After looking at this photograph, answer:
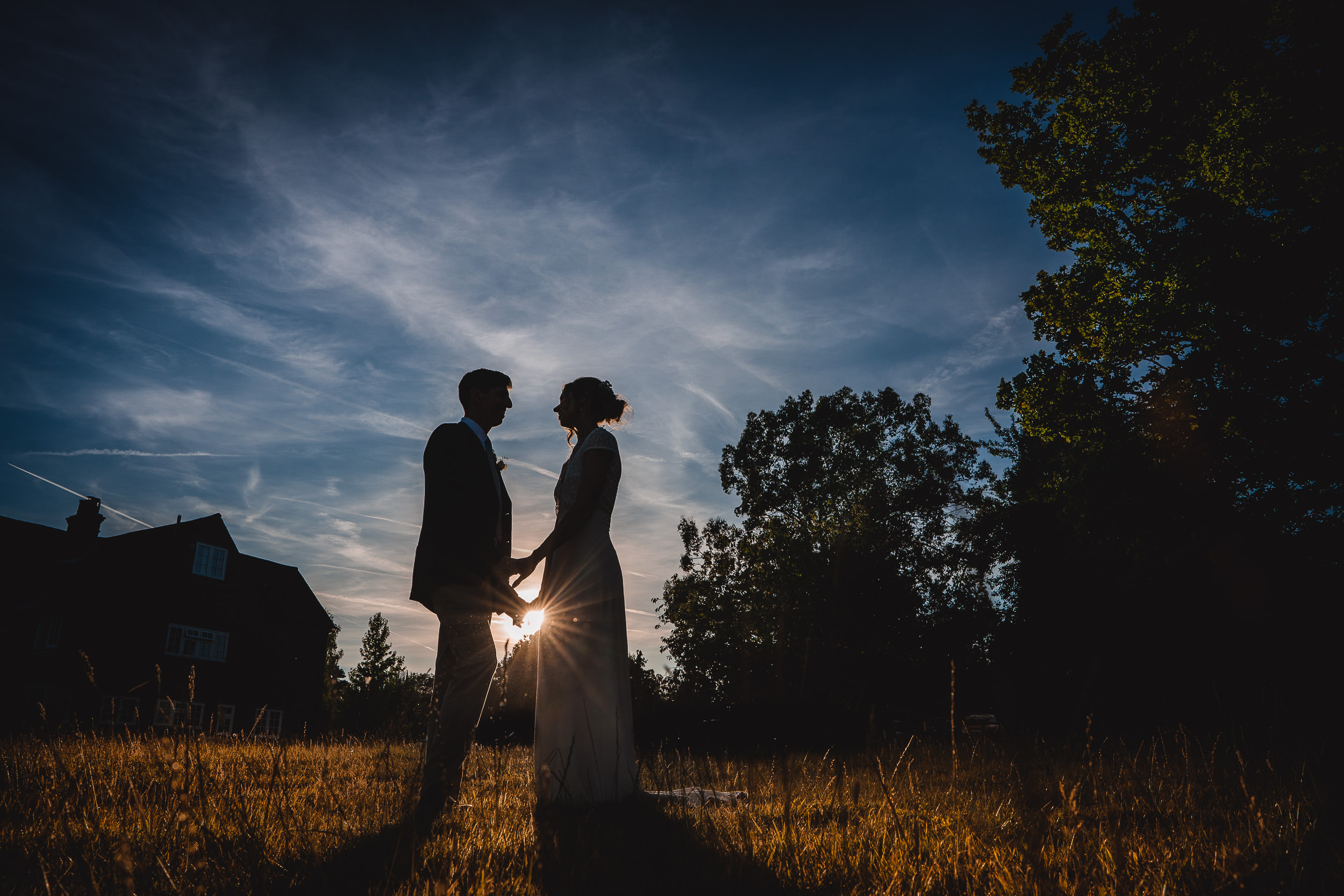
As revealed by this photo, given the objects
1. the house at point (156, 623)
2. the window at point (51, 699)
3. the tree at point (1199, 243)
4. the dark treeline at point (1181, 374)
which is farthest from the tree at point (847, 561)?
the window at point (51, 699)

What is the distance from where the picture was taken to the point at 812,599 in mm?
26078

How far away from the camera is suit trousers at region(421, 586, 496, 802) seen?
3.97 meters

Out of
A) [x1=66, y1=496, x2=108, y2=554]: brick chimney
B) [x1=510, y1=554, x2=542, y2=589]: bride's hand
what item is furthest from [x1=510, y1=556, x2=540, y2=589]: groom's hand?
[x1=66, y1=496, x2=108, y2=554]: brick chimney

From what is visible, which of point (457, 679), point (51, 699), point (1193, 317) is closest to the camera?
point (457, 679)

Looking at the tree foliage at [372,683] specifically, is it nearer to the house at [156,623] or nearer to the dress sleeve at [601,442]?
the house at [156,623]

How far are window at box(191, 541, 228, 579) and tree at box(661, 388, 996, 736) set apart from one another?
20.9 meters

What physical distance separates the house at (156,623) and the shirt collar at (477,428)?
25187mm

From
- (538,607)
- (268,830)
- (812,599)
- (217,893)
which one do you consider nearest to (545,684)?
(538,607)

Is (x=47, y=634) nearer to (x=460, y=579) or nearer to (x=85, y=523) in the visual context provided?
(x=85, y=523)

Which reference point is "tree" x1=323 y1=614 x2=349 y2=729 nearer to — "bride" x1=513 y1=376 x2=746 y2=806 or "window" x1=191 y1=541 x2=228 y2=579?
"window" x1=191 y1=541 x2=228 y2=579

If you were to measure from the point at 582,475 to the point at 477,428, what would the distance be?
2.65 feet

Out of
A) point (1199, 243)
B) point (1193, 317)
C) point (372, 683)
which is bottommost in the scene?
point (372, 683)

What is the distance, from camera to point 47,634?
88.9ft

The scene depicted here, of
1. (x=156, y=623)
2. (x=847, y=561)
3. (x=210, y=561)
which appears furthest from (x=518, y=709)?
(x=210, y=561)
